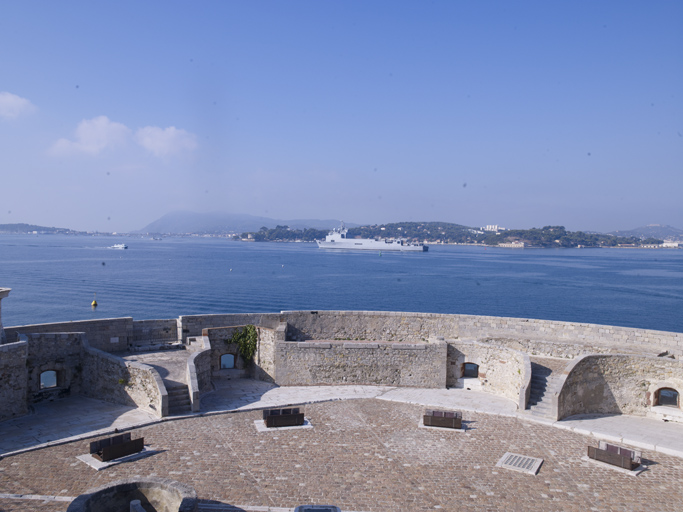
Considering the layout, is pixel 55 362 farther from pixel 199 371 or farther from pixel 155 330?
pixel 199 371

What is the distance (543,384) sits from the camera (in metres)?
17.7

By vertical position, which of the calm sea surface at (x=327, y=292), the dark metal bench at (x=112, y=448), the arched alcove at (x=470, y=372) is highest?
the dark metal bench at (x=112, y=448)

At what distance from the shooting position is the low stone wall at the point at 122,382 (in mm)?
15961

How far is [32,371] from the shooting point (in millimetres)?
17422

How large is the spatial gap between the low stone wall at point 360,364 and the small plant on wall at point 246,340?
193 centimetres

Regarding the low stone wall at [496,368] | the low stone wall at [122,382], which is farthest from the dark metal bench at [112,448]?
the low stone wall at [496,368]

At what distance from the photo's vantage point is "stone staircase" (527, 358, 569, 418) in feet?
55.1

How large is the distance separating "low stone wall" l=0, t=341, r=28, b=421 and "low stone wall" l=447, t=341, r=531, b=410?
51.5 feet

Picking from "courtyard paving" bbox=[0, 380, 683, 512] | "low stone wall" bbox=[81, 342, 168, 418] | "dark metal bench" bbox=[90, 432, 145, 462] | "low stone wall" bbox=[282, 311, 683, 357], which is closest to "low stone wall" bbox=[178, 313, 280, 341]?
"low stone wall" bbox=[282, 311, 683, 357]

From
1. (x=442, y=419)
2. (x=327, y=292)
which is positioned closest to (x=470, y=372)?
(x=442, y=419)

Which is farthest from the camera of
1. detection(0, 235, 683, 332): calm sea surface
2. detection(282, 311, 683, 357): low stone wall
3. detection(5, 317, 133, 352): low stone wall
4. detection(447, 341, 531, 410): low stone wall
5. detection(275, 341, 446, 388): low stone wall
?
detection(0, 235, 683, 332): calm sea surface

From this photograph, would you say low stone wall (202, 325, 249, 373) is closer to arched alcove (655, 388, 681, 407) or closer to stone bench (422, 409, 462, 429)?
stone bench (422, 409, 462, 429)

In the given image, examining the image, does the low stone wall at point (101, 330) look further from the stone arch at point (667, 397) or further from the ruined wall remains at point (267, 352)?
the stone arch at point (667, 397)

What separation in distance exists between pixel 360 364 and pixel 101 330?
10994mm
